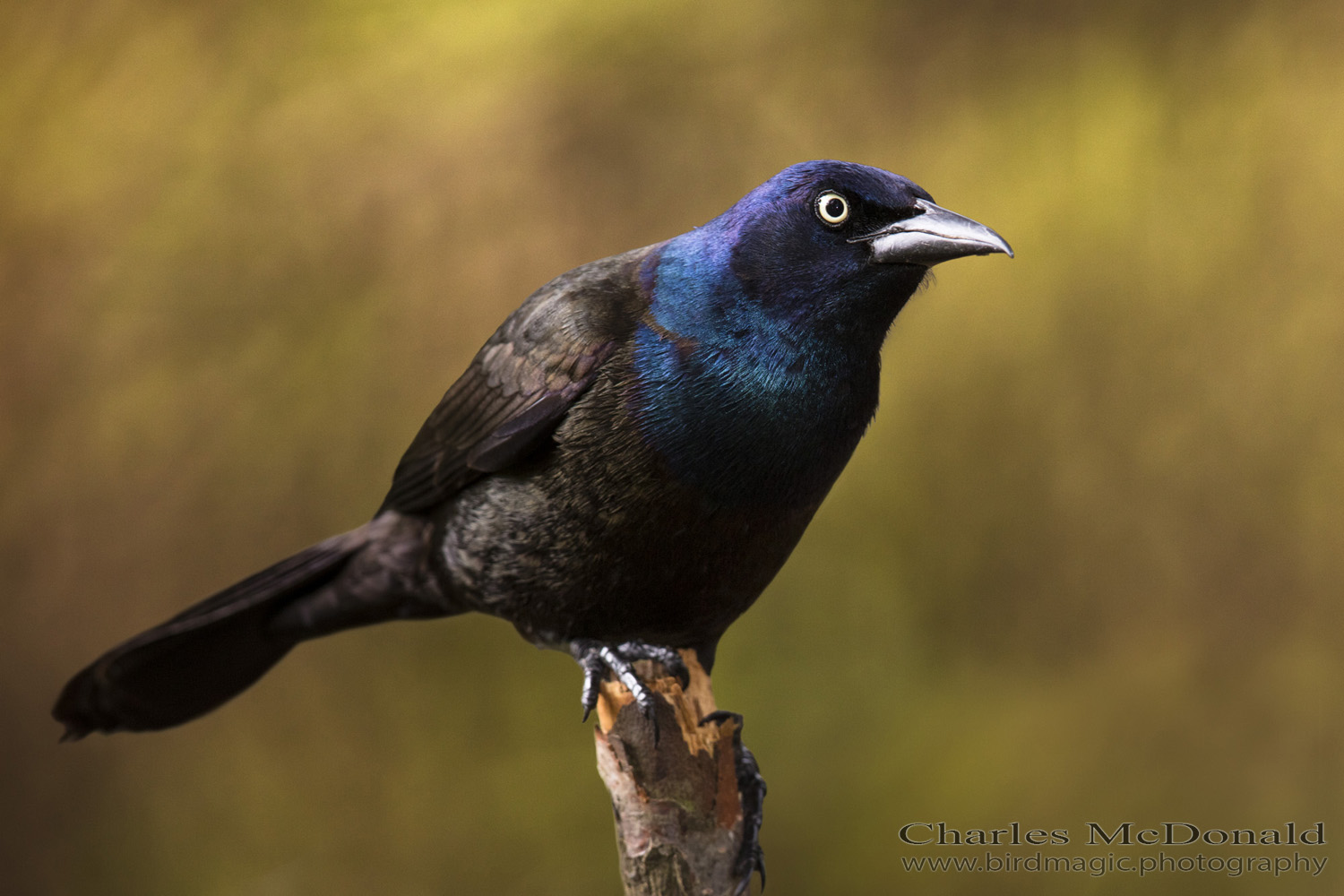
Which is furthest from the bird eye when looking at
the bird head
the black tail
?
the black tail

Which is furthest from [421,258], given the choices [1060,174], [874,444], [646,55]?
[1060,174]

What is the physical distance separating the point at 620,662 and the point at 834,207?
3.16 feet

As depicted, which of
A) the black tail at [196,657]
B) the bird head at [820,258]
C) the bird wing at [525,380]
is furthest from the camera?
the black tail at [196,657]

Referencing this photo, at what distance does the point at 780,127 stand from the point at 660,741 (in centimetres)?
199

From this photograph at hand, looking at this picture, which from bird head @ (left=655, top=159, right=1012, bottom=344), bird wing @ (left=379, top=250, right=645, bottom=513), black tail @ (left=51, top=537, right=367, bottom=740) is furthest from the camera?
black tail @ (left=51, top=537, right=367, bottom=740)

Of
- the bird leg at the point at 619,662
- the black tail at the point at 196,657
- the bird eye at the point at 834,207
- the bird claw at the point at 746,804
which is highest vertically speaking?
the bird eye at the point at 834,207

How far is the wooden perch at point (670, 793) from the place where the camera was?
93.0 inches

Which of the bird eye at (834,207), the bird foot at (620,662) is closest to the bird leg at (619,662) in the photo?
the bird foot at (620,662)

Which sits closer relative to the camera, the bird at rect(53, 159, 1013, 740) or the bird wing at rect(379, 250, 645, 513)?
the bird at rect(53, 159, 1013, 740)

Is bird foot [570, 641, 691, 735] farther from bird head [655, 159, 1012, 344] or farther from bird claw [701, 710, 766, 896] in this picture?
bird head [655, 159, 1012, 344]

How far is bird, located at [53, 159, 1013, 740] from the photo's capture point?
231cm

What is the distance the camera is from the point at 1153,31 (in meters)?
3.57

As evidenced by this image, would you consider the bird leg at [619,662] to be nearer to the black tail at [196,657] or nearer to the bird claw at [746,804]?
the bird claw at [746,804]

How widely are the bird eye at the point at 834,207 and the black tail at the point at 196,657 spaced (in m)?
1.27
